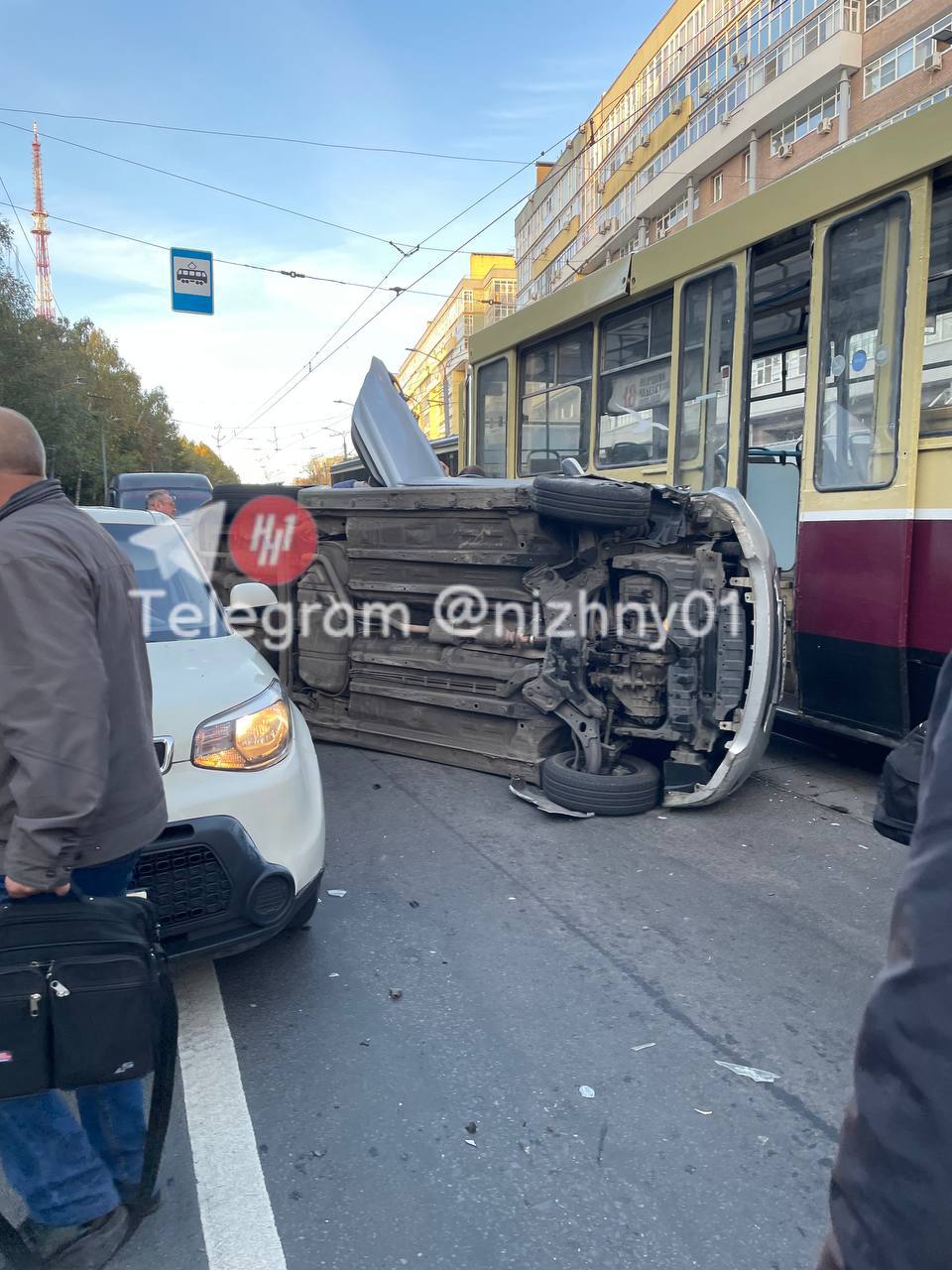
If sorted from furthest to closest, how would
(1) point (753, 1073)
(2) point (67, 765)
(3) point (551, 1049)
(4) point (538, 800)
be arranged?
(4) point (538, 800)
(3) point (551, 1049)
(1) point (753, 1073)
(2) point (67, 765)

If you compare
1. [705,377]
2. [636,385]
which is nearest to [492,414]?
[636,385]

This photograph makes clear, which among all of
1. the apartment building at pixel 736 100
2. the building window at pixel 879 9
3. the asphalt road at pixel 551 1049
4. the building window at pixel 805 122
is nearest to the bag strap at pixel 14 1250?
the asphalt road at pixel 551 1049

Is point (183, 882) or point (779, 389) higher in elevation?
point (779, 389)

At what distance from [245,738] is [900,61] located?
Result: 3440cm

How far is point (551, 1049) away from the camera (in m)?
2.90

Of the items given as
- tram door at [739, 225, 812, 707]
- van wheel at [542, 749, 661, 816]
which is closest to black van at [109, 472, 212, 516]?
tram door at [739, 225, 812, 707]

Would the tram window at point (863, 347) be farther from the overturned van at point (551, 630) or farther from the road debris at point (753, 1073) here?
the road debris at point (753, 1073)

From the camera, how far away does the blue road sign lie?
680 inches

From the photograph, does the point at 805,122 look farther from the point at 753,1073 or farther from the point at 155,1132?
the point at 155,1132

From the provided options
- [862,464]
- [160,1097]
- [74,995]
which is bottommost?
[160,1097]

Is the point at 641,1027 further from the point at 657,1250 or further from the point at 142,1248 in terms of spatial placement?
the point at 142,1248

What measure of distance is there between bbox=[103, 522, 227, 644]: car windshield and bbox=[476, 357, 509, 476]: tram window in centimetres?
489

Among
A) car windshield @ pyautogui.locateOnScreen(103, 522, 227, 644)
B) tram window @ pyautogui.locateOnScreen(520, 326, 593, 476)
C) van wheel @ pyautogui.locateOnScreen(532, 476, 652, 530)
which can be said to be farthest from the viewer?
tram window @ pyautogui.locateOnScreen(520, 326, 593, 476)

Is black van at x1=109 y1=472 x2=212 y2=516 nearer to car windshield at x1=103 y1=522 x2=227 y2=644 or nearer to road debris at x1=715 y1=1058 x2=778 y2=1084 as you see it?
car windshield at x1=103 y1=522 x2=227 y2=644
